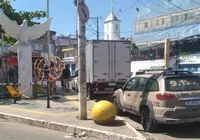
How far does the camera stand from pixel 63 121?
10.1m

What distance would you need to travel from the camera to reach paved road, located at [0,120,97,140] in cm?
846

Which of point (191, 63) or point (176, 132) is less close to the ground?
point (191, 63)

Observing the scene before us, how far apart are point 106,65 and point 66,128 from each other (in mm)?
8367

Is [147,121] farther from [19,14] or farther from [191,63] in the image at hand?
[191,63]

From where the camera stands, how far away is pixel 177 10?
45.8 metres

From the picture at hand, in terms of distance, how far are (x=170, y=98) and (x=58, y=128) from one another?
3.51m

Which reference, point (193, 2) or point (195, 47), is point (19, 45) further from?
point (193, 2)

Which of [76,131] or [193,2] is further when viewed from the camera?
[193,2]

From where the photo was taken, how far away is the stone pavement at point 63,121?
8320 mm

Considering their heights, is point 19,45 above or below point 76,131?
above

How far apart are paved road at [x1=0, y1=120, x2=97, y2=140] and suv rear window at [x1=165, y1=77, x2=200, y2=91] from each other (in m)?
2.87

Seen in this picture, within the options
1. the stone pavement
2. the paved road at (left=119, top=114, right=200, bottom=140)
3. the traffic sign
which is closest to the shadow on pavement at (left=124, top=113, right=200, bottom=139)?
the paved road at (left=119, top=114, right=200, bottom=140)

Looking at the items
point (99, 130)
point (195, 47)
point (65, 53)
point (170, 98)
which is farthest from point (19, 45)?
point (65, 53)

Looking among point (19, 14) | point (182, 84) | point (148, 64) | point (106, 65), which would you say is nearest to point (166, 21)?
point (148, 64)
